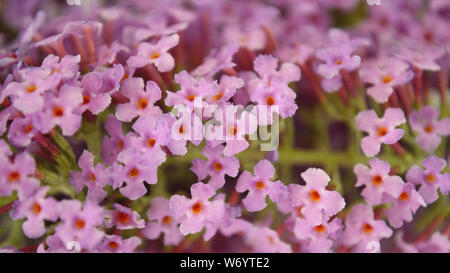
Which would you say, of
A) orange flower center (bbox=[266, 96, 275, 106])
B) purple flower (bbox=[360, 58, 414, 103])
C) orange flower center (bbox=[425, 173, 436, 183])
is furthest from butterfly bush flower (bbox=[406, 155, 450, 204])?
orange flower center (bbox=[266, 96, 275, 106])

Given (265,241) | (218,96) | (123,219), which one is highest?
(218,96)

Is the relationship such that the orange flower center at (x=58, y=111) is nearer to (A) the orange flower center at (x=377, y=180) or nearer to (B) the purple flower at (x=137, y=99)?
(B) the purple flower at (x=137, y=99)

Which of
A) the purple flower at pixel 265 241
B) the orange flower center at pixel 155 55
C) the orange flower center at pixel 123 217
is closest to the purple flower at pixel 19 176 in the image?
the orange flower center at pixel 123 217

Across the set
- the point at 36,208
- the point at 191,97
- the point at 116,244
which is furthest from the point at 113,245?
the point at 191,97

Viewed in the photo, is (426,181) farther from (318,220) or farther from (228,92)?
(228,92)

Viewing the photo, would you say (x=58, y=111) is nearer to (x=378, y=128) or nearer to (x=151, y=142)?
(x=151, y=142)
